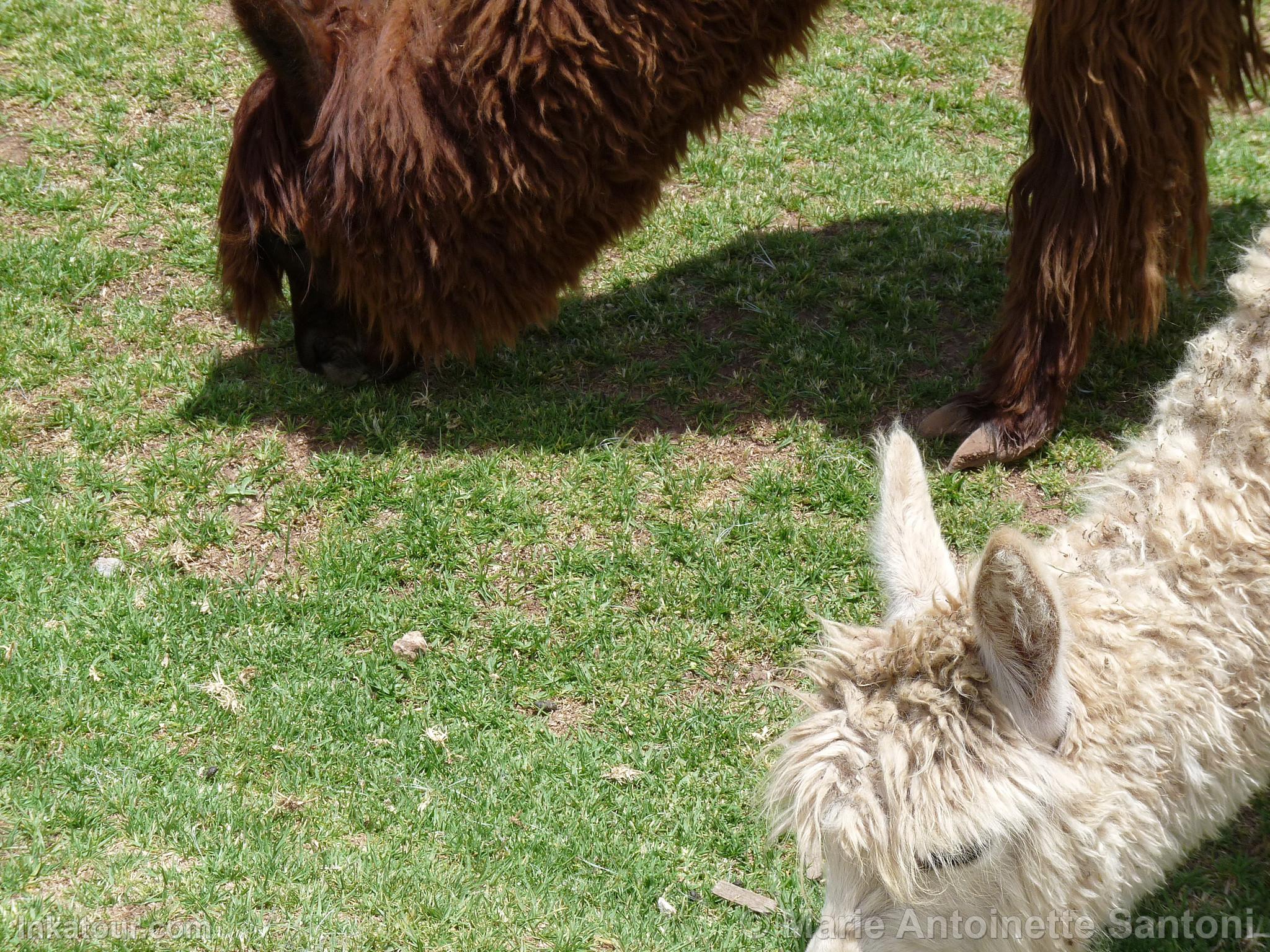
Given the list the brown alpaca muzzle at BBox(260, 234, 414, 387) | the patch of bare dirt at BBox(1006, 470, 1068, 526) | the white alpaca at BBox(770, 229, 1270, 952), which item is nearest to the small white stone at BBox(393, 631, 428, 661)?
the brown alpaca muzzle at BBox(260, 234, 414, 387)

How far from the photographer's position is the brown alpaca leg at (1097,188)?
3.74m

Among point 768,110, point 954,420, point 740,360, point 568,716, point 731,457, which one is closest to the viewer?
point 568,716

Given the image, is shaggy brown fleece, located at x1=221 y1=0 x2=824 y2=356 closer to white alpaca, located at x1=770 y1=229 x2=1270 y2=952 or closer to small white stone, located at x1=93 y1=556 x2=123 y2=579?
small white stone, located at x1=93 y1=556 x2=123 y2=579

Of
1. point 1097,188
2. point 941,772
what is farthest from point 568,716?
point 1097,188

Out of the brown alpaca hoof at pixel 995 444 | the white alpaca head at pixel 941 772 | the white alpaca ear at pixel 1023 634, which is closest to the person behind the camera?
the white alpaca ear at pixel 1023 634

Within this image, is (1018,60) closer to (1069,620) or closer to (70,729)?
(1069,620)

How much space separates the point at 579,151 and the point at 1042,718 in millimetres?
2894

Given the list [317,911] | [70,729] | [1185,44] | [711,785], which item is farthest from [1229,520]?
[70,729]

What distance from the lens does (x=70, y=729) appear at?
11.1 ft

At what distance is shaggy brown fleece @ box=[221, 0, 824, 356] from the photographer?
4.03 metres

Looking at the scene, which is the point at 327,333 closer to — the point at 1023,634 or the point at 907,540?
the point at 907,540

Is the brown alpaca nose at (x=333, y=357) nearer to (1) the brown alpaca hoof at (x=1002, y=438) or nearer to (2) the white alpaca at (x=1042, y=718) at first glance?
(1) the brown alpaca hoof at (x=1002, y=438)

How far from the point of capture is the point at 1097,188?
13.0 feet

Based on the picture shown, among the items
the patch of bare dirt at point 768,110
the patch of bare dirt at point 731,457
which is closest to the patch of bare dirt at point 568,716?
the patch of bare dirt at point 731,457
